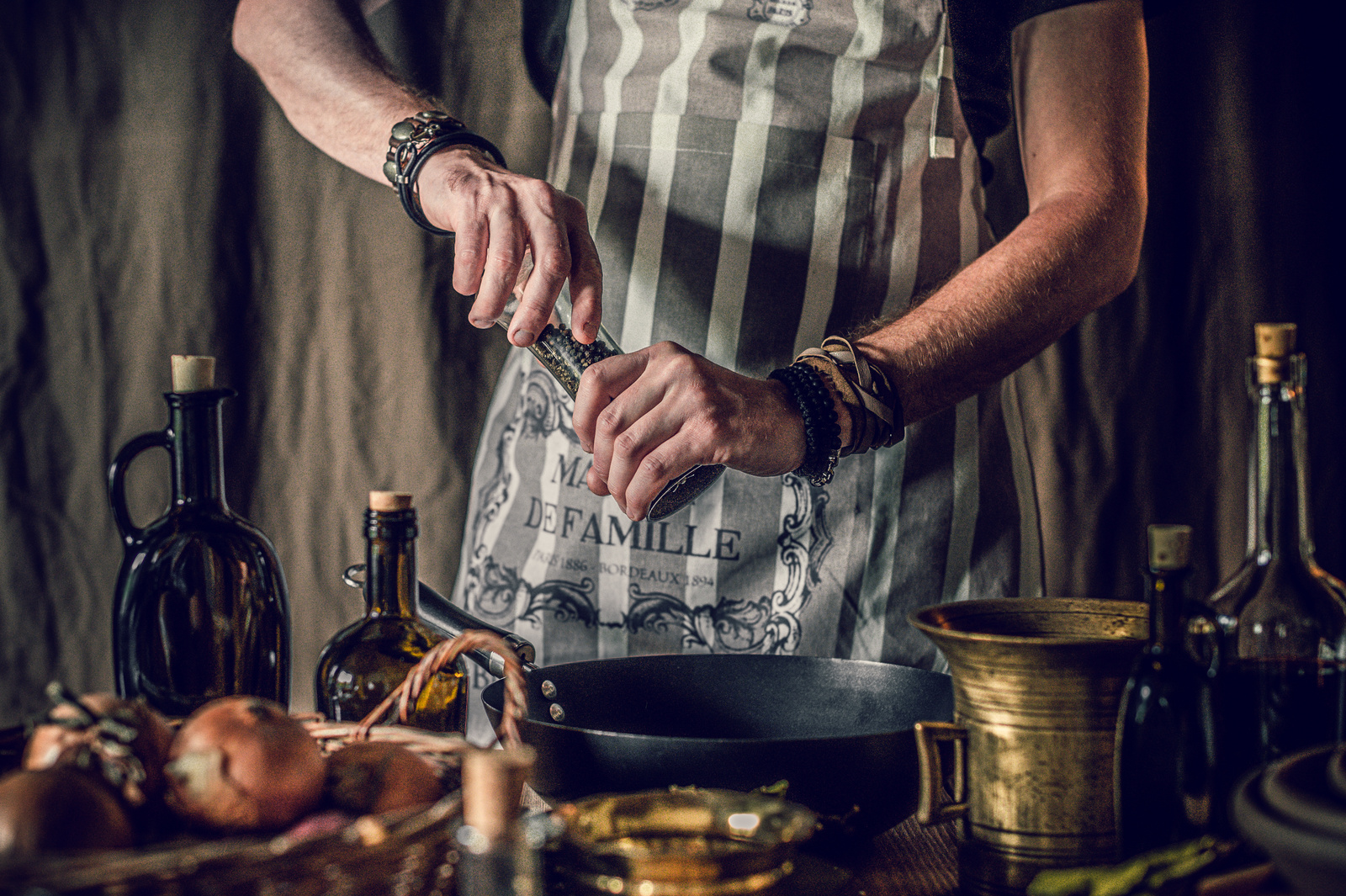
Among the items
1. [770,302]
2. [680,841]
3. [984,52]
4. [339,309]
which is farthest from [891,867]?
[339,309]

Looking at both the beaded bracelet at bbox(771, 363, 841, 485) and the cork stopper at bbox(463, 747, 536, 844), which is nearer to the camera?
the cork stopper at bbox(463, 747, 536, 844)

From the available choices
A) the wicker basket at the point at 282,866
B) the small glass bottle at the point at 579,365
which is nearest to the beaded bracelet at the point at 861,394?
the small glass bottle at the point at 579,365

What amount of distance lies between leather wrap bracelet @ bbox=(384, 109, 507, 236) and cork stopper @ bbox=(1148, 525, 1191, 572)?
757mm

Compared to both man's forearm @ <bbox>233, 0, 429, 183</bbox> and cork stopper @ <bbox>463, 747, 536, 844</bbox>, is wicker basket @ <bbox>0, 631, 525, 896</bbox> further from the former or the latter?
man's forearm @ <bbox>233, 0, 429, 183</bbox>

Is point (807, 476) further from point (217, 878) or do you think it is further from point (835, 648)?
point (217, 878)

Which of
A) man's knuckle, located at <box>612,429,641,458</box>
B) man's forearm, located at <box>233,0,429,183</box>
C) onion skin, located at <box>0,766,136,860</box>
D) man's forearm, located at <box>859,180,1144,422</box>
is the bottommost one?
onion skin, located at <box>0,766,136,860</box>

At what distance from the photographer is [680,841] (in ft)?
1.57

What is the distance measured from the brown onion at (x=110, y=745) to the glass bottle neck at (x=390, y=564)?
0.78 feet

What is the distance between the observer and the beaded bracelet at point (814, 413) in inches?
37.8

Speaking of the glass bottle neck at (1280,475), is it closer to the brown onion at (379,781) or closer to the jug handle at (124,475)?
the brown onion at (379,781)

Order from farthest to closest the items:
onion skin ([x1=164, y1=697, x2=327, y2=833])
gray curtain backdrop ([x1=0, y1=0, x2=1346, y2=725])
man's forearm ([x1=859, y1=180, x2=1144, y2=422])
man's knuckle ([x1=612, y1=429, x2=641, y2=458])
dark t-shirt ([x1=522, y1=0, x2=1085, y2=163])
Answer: gray curtain backdrop ([x1=0, y1=0, x2=1346, y2=725]) → dark t-shirt ([x1=522, y1=0, x2=1085, y2=163]) → man's forearm ([x1=859, y1=180, x2=1144, y2=422]) → man's knuckle ([x1=612, y1=429, x2=641, y2=458]) → onion skin ([x1=164, y1=697, x2=327, y2=833])

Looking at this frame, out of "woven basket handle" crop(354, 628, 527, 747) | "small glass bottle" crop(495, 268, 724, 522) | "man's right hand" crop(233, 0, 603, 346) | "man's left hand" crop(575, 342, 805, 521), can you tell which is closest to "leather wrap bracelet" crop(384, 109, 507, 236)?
"man's right hand" crop(233, 0, 603, 346)

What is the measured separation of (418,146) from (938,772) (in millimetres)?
793

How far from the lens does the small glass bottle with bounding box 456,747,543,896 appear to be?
384 mm
